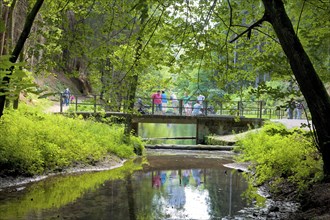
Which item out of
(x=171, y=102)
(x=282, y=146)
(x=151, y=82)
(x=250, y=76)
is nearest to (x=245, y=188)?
(x=282, y=146)

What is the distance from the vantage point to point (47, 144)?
10.7m

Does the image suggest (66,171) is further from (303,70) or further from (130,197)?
(303,70)

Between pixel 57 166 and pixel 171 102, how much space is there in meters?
19.1

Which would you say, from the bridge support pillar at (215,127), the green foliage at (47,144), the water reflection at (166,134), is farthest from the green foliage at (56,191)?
the bridge support pillar at (215,127)

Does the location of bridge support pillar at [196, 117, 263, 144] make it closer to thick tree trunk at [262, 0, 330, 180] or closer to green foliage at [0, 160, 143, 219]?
green foliage at [0, 160, 143, 219]

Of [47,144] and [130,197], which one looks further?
[47,144]

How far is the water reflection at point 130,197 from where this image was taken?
678 cm

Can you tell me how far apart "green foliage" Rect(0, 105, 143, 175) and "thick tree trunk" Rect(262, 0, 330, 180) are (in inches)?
251

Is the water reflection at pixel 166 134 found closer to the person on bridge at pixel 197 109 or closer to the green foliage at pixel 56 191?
the person on bridge at pixel 197 109

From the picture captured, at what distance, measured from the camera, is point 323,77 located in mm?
7617

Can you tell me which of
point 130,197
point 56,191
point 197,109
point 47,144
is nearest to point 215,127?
point 197,109

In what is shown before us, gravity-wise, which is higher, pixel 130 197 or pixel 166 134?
pixel 130 197

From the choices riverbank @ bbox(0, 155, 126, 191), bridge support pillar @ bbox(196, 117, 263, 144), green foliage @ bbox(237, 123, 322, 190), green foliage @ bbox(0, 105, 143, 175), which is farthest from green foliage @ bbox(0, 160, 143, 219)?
bridge support pillar @ bbox(196, 117, 263, 144)

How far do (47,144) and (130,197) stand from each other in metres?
3.60
